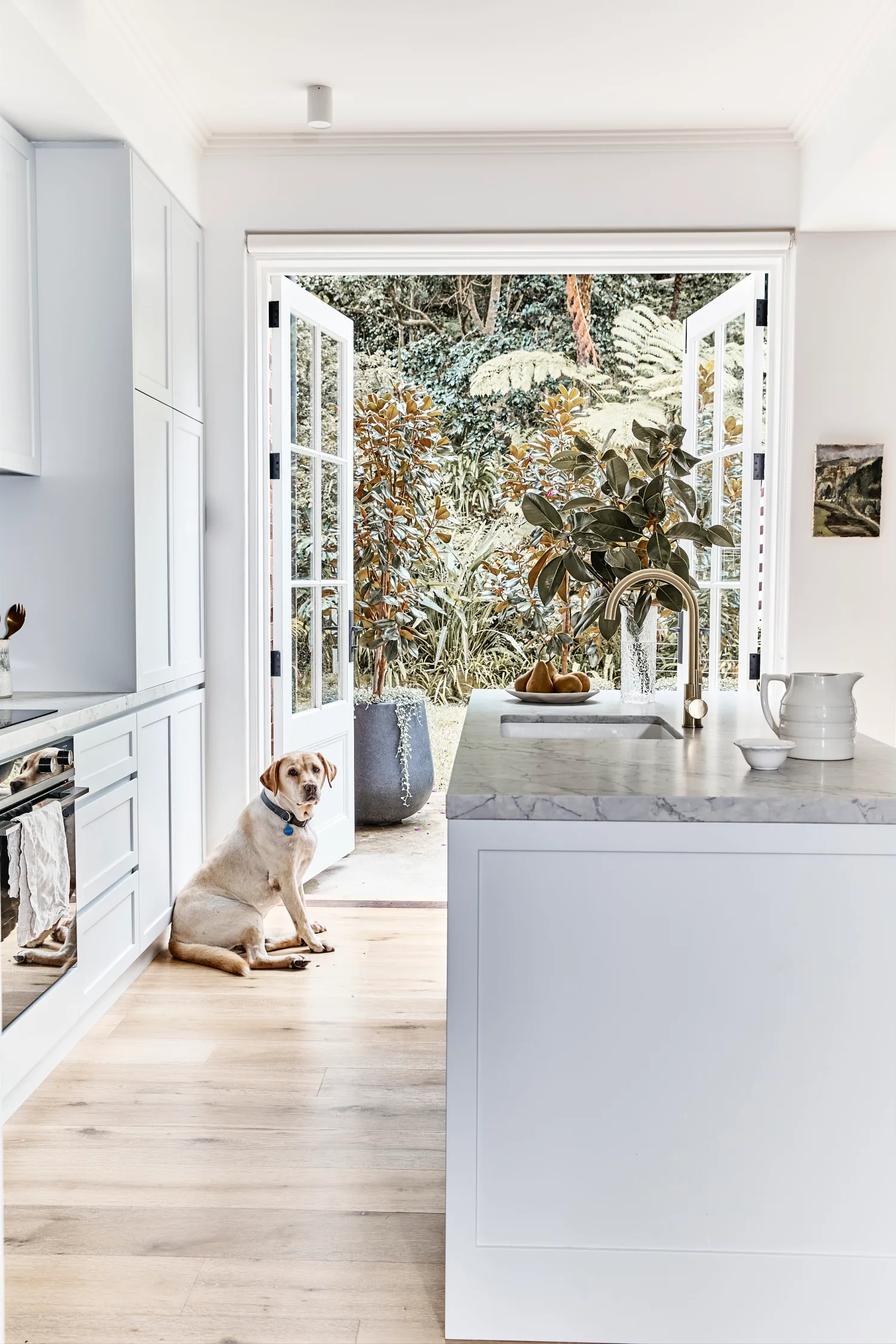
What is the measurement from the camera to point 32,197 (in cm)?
314

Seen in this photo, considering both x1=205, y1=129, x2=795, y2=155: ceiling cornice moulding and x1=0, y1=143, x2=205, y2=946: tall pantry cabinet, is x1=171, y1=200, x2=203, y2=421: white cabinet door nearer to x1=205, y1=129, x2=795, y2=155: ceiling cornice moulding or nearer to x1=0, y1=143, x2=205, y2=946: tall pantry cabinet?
x1=0, y1=143, x2=205, y2=946: tall pantry cabinet

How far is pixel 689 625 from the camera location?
2318 millimetres

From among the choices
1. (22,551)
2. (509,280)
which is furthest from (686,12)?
(509,280)

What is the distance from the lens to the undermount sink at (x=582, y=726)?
103 inches

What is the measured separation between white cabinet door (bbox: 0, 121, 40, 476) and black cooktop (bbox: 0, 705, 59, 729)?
71 centimetres

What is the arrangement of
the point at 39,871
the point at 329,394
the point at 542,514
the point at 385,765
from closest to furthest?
the point at 39,871 → the point at 542,514 → the point at 329,394 → the point at 385,765

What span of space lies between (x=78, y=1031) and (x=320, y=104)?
9.22 feet

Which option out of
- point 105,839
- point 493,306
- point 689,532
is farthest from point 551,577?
point 493,306

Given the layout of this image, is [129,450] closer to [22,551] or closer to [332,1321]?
[22,551]

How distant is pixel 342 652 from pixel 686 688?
2.37m

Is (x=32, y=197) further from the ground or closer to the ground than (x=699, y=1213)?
further from the ground

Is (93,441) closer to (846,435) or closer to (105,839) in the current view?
(105,839)

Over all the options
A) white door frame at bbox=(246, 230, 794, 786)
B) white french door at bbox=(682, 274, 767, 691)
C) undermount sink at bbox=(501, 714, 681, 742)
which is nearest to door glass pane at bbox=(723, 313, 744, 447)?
white french door at bbox=(682, 274, 767, 691)

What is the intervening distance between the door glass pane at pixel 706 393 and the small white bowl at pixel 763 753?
8.87ft
